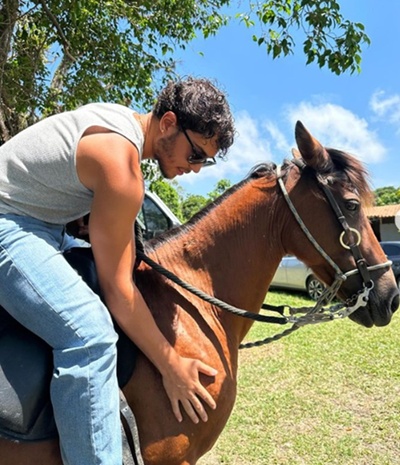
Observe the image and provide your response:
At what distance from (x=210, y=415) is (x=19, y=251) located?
39.1 inches

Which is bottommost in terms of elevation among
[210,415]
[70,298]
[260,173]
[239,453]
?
[239,453]

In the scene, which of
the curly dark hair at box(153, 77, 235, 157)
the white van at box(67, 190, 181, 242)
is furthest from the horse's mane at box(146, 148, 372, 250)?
the white van at box(67, 190, 181, 242)

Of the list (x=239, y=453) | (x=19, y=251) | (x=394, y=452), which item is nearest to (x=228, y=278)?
(x=19, y=251)

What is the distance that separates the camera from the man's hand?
5.20ft

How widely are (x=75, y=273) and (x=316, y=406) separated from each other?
12.4 feet

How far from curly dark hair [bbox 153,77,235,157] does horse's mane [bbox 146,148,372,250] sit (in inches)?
15.4

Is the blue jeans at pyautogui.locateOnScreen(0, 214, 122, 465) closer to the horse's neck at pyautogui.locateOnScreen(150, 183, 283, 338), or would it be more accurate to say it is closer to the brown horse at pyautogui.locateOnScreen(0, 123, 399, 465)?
the brown horse at pyautogui.locateOnScreen(0, 123, 399, 465)

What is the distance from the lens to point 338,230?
1.96 metres

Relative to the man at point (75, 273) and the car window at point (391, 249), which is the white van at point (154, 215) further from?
the car window at point (391, 249)

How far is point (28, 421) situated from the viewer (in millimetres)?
1391

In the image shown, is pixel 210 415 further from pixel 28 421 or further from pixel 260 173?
pixel 260 173

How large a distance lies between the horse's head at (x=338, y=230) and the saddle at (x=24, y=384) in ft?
4.07

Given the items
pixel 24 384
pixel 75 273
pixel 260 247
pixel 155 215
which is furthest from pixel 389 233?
pixel 24 384

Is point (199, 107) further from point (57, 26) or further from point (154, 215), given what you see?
point (154, 215)
